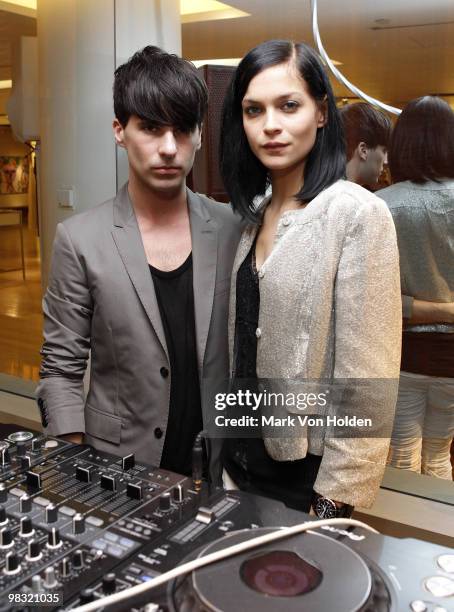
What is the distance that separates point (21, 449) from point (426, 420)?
7.22 feet

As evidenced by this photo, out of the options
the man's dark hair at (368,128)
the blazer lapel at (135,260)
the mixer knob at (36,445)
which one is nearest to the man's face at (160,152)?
the blazer lapel at (135,260)

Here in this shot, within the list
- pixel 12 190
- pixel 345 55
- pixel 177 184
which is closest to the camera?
pixel 177 184

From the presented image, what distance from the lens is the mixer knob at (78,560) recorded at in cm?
85

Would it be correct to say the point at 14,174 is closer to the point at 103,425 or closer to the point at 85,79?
the point at 85,79

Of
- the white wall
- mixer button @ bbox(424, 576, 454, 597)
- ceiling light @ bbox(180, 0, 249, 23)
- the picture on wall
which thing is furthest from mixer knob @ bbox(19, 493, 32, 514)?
the picture on wall

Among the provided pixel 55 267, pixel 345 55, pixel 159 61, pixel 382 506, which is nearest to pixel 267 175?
pixel 159 61

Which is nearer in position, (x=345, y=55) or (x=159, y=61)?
(x=159, y=61)

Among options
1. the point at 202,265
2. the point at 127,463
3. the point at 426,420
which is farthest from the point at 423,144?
the point at 127,463

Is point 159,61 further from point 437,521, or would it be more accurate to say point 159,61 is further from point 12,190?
point 12,190

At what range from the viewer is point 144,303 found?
64.0 inches

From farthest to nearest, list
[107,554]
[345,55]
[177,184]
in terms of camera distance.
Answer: [345,55] → [177,184] → [107,554]

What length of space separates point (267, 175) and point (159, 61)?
388 mm

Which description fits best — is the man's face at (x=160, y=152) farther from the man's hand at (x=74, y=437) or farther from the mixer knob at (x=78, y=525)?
the mixer knob at (x=78, y=525)

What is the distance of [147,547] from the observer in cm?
90
